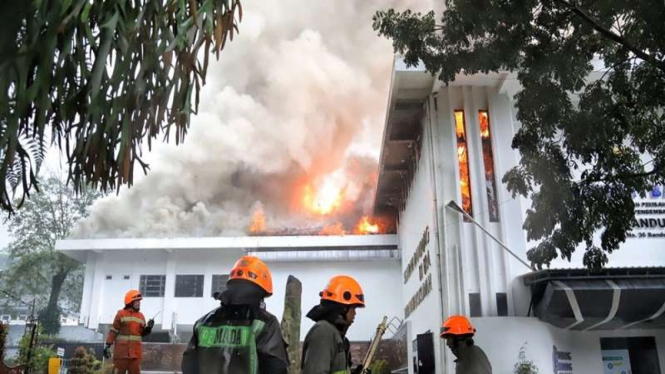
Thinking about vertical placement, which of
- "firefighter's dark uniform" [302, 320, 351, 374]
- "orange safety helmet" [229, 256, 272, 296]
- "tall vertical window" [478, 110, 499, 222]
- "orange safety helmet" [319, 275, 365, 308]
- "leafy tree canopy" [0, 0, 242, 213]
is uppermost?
"tall vertical window" [478, 110, 499, 222]

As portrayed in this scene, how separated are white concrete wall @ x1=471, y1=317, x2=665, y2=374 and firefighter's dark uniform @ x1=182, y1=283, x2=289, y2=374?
637cm

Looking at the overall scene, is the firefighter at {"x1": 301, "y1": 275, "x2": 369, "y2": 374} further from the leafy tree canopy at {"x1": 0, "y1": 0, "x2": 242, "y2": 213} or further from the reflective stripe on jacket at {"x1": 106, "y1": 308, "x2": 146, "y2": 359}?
the reflective stripe on jacket at {"x1": 106, "y1": 308, "x2": 146, "y2": 359}

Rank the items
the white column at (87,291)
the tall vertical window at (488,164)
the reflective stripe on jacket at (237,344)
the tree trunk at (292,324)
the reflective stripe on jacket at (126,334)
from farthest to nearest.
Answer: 1. the white column at (87,291)
2. the tall vertical window at (488,164)
3. the reflective stripe on jacket at (126,334)
4. the tree trunk at (292,324)
5. the reflective stripe on jacket at (237,344)

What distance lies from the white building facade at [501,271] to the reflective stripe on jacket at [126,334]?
517 centimetres

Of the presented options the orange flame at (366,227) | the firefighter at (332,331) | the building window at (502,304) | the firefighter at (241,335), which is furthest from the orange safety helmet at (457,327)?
the orange flame at (366,227)

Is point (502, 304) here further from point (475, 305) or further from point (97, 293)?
point (97, 293)

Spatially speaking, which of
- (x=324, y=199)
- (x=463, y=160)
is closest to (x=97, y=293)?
(x=324, y=199)

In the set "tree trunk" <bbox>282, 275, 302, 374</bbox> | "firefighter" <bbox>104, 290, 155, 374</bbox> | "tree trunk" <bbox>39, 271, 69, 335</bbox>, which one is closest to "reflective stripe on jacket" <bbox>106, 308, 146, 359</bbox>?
"firefighter" <bbox>104, 290, 155, 374</bbox>

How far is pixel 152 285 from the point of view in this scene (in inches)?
884

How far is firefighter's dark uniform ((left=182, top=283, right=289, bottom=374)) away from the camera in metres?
3.26

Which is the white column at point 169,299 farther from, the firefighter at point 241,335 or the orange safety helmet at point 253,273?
the orange safety helmet at point 253,273

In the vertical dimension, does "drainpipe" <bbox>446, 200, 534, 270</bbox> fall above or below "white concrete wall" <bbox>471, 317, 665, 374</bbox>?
above

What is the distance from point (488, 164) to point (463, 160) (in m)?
0.46

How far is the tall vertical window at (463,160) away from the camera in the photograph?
998cm
